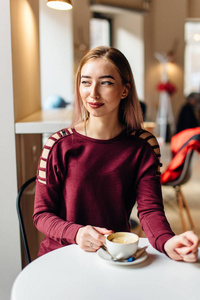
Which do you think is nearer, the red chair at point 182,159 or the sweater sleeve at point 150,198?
the sweater sleeve at point 150,198

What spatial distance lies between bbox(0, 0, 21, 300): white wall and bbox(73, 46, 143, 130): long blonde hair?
35 centimetres

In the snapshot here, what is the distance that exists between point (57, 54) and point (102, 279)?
4328 mm

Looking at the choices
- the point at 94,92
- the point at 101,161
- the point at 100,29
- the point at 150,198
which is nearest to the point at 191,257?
the point at 150,198

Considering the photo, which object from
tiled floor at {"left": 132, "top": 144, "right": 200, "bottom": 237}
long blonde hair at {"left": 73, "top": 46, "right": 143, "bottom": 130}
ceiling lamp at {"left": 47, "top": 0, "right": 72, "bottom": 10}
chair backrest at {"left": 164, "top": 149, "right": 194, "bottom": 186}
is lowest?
tiled floor at {"left": 132, "top": 144, "right": 200, "bottom": 237}

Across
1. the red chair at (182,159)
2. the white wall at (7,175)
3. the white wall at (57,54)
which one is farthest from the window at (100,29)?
the white wall at (7,175)

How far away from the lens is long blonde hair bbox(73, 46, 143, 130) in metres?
1.17

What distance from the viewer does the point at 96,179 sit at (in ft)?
3.95

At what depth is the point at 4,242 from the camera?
1.58 meters

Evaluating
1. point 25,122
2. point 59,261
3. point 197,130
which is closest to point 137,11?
point 197,130

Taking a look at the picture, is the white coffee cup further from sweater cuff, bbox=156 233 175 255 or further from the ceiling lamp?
the ceiling lamp

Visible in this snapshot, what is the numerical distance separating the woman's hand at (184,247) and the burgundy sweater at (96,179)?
215mm

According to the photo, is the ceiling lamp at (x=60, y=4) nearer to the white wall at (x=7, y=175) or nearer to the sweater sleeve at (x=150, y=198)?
the white wall at (x=7, y=175)

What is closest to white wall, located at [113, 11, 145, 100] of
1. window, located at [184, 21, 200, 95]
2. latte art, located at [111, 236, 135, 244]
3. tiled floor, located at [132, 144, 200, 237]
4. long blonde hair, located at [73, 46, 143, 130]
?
window, located at [184, 21, 200, 95]

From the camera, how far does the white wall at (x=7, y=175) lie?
145 centimetres
